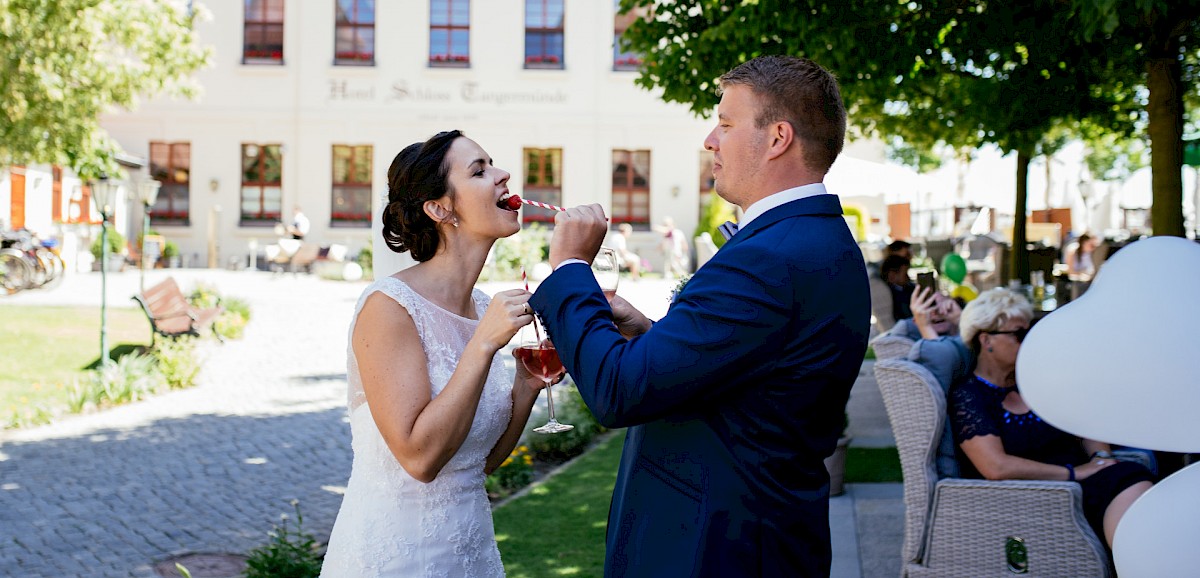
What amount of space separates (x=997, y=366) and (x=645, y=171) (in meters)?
26.4

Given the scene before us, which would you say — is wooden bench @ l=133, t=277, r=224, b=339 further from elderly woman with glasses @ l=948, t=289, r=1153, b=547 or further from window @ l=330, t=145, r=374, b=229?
window @ l=330, t=145, r=374, b=229

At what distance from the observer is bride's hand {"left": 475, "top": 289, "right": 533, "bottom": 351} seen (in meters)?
2.12

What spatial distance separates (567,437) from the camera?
8.38m

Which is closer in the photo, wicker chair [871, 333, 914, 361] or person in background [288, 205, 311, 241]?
wicker chair [871, 333, 914, 361]

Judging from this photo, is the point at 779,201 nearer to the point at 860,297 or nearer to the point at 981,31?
the point at 860,297

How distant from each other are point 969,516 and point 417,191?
265cm

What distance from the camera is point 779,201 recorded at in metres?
1.97

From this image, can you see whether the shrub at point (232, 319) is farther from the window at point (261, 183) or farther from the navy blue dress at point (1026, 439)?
the window at point (261, 183)

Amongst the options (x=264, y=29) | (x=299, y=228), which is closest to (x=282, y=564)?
(x=299, y=228)

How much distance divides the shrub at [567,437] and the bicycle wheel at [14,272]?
13.9 meters

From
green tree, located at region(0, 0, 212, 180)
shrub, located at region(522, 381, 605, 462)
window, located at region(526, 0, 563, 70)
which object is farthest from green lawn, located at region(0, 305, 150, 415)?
window, located at region(526, 0, 563, 70)

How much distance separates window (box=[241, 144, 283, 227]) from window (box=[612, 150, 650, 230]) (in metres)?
9.36

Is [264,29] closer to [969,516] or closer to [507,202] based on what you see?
[969,516]

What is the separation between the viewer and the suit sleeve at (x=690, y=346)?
1.79 metres
